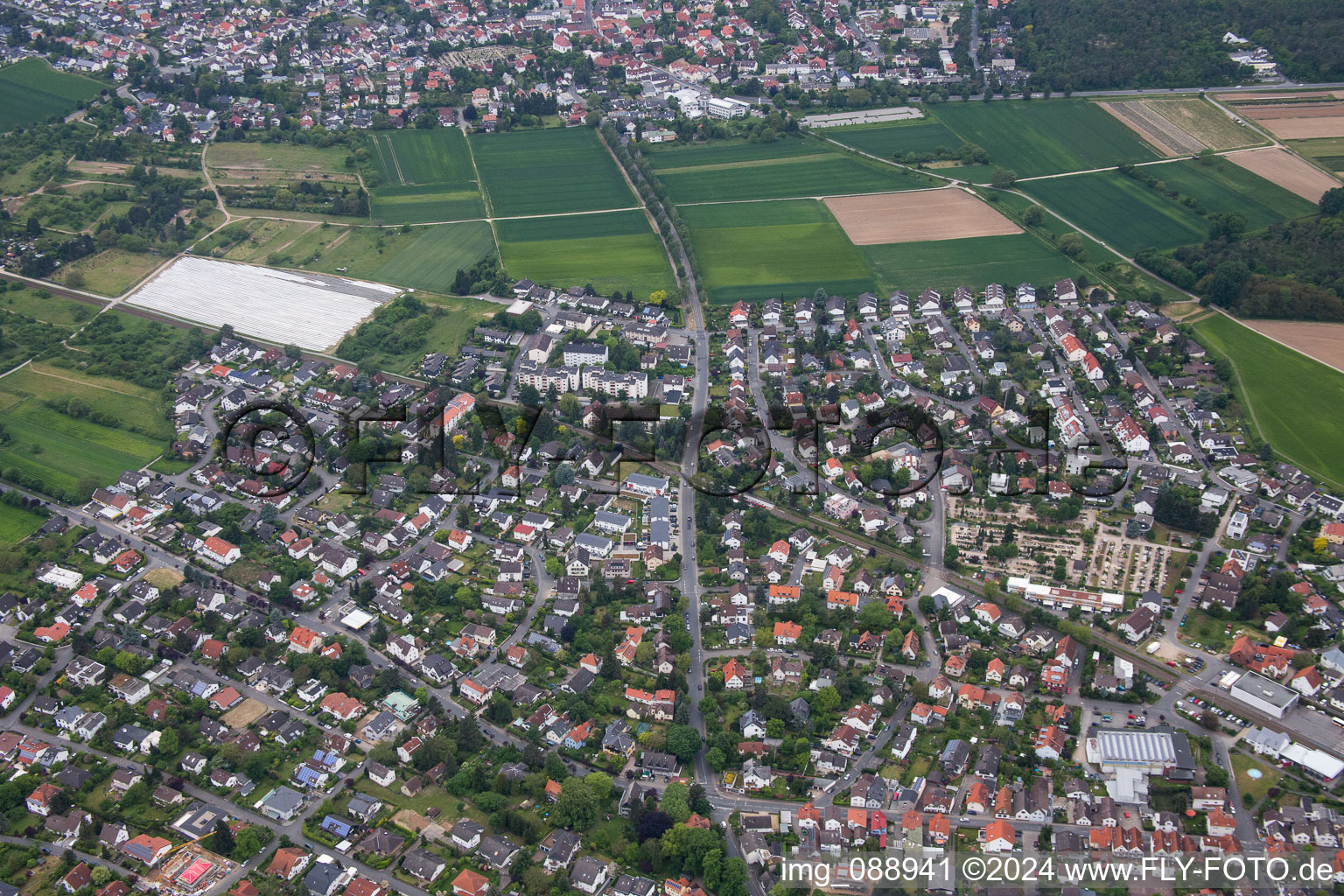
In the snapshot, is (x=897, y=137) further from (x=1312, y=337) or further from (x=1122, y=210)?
(x=1312, y=337)

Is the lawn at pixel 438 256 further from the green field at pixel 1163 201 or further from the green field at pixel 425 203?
the green field at pixel 1163 201

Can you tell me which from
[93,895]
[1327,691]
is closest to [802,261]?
[1327,691]

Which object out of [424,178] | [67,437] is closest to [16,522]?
[67,437]

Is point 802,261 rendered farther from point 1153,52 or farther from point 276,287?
point 1153,52

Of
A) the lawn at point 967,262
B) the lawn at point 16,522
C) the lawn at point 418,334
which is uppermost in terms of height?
the lawn at point 418,334

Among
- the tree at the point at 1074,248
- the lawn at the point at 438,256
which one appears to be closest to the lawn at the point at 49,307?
the lawn at the point at 438,256

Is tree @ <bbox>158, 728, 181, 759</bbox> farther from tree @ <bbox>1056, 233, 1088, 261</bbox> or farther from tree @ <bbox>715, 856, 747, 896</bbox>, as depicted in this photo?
tree @ <bbox>1056, 233, 1088, 261</bbox>
